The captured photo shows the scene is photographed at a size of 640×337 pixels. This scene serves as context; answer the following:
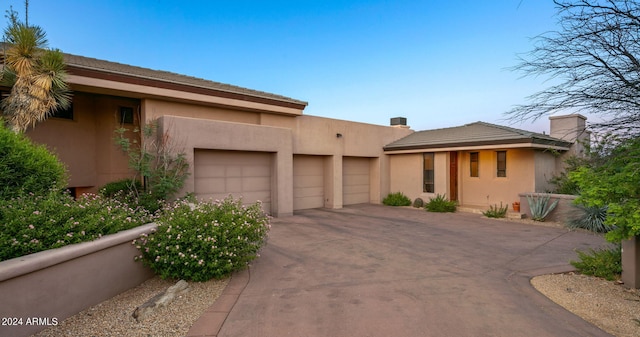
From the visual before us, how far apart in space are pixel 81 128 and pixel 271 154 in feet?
21.8

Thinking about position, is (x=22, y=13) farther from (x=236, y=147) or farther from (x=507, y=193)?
(x=507, y=193)

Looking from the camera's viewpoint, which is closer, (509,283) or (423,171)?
(509,283)

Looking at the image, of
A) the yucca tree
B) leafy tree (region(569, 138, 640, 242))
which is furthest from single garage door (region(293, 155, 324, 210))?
leafy tree (region(569, 138, 640, 242))

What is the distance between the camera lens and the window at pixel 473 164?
15.3 meters

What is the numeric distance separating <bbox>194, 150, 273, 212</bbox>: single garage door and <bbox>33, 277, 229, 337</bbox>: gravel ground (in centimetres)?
632

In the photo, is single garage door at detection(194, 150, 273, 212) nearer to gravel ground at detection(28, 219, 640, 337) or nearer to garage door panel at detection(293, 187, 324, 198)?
garage door panel at detection(293, 187, 324, 198)

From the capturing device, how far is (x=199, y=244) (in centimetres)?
501

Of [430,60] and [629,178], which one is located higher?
[430,60]

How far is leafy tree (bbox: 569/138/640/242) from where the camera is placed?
433 cm

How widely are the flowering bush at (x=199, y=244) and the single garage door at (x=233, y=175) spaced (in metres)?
5.56

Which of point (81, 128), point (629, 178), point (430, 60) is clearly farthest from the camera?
point (430, 60)

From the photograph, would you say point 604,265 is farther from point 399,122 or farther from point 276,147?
point 399,122

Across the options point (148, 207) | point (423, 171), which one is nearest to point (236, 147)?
point (148, 207)

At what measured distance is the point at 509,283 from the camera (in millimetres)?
5297
